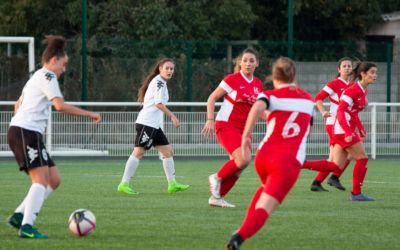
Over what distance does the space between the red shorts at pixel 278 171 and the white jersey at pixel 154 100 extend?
19.5 ft

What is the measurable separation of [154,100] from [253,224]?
6.50 meters

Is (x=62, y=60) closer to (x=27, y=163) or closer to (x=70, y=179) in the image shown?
(x=27, y=163)

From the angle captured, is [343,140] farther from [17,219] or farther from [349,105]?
[17,219]

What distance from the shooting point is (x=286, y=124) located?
9.16 meters

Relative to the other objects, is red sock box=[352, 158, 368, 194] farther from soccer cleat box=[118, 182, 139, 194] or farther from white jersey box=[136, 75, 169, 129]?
soccer cleat box=[118, 182, 139, 194]

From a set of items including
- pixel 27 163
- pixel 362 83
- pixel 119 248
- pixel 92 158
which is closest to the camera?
pixel 119 248

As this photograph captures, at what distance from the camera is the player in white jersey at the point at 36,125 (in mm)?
9883

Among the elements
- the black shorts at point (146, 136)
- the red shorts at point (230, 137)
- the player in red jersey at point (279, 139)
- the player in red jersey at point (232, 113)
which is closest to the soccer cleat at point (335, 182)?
the black shorts at point (146, 136)

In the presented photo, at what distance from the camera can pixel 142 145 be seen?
49.8ft

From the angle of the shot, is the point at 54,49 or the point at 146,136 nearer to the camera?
the point at 54,49

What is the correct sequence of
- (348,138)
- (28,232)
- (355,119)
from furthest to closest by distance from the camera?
(355,119), (348,138), (28,232)

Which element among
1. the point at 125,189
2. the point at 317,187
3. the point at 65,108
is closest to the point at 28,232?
the point at 65,108

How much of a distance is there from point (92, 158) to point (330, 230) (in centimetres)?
1410

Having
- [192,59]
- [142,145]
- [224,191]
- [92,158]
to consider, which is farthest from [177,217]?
[192,59]
